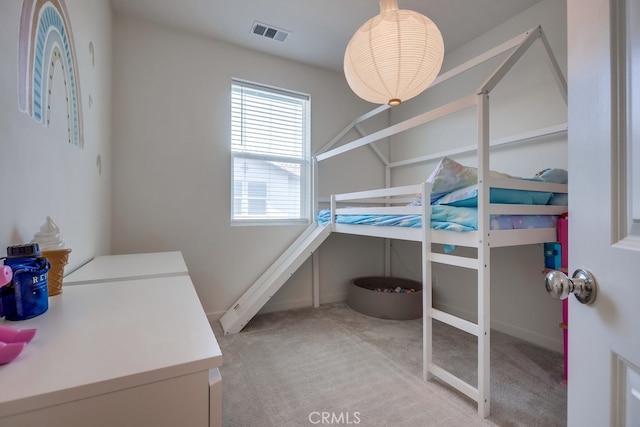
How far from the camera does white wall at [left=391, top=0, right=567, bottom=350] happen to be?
200 centimetres

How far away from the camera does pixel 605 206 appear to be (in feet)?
1.61

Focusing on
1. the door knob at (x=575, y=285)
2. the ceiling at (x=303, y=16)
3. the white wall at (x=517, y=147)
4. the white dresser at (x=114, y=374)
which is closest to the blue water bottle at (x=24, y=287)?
the white dresser at (x=114, y=374)

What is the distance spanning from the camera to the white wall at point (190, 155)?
2.25 metres

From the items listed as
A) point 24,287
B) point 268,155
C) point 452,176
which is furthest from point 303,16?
point 24,287

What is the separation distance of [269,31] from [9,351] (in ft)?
8.50

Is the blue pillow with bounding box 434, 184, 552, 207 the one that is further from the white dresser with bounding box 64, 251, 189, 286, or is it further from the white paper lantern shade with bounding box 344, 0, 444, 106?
the white dresser with bounding box 64, 251, 189, 286

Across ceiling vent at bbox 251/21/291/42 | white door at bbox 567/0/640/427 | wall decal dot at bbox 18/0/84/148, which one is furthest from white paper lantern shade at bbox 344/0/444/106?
ceiling vent at bbox 251/21/291/42

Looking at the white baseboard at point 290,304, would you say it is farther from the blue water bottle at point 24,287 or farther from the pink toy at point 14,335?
the pink toy at point 14,335

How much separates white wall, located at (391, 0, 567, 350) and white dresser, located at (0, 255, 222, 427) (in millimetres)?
2349

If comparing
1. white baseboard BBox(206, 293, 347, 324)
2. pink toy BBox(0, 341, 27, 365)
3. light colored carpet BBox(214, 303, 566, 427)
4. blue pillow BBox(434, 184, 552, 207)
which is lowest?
light colored carpet BBox(214, 303, 566, 427)

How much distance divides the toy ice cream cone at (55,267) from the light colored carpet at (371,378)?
2.92 ft

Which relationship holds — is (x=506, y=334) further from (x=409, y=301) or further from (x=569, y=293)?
(x=569, y=293)

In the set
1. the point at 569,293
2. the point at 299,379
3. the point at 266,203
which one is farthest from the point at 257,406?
the point at 266,203

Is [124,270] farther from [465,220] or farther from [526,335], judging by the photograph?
[526,335]
